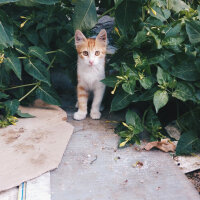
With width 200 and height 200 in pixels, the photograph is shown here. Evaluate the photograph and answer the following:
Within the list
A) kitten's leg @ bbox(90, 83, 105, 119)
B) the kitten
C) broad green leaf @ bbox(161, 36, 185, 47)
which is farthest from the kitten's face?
broad green leaf @ bbox(161, 36, 185, 47)

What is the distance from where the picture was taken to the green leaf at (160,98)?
1.55 meters

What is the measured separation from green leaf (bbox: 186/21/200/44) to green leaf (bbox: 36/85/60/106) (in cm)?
102

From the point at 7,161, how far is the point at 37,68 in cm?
72

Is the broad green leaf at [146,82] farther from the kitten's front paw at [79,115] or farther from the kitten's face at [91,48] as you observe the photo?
the kitten's front paw at [79,115]

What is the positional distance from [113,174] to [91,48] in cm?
99

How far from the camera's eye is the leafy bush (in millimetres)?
1616

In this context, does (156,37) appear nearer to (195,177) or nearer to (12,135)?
(195,177)

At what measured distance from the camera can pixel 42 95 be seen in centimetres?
200

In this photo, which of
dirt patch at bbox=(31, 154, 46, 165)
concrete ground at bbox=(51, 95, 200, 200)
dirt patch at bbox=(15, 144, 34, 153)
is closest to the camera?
concrete ground at bbox=(51, 95, 200, 200)

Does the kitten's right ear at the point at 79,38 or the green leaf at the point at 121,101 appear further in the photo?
the kitten's right ear at the point at 79,38

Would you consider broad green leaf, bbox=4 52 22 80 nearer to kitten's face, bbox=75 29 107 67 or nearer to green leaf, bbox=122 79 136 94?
kitten's face, bbox=75 29 107 67

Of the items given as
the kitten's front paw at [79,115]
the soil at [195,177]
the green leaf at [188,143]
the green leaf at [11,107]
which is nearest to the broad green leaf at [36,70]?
the green leaf at [11,107]

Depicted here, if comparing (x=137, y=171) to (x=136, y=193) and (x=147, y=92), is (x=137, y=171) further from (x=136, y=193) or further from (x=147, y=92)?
(x=147, y=92)

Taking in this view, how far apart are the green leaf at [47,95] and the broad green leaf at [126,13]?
0.71m
